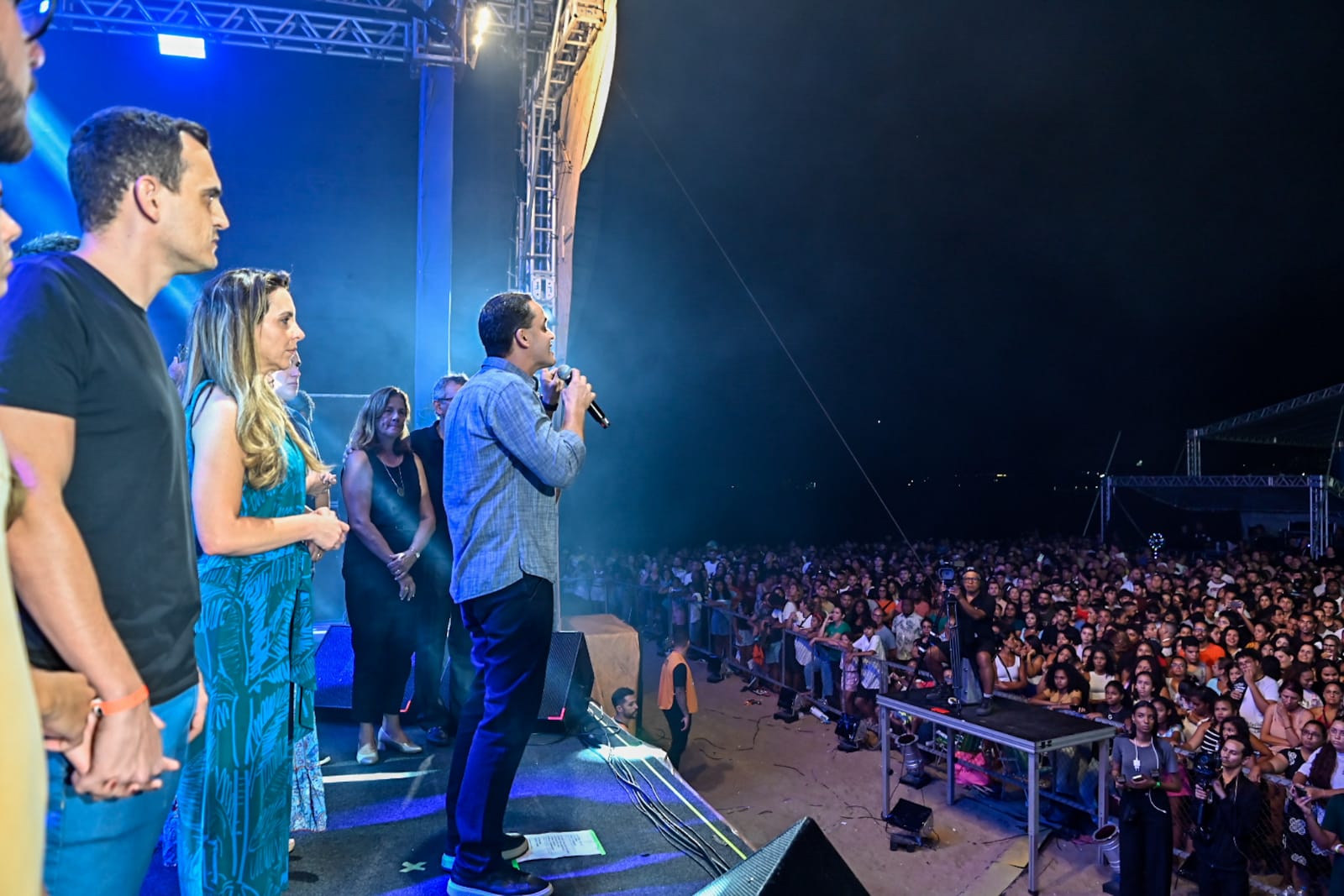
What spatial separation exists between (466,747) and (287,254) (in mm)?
8155

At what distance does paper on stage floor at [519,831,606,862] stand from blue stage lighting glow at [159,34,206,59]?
8.05 metres

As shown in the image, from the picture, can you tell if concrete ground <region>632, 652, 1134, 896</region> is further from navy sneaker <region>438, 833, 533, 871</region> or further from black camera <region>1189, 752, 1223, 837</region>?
navy sneaker <region>438, 833, 533, 871</region>

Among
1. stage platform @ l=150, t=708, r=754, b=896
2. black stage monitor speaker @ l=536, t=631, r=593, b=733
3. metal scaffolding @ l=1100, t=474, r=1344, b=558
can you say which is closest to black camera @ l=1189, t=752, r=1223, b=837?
stage platform @ l=150, t=708, r=754, b=896

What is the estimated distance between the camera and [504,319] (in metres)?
2.31

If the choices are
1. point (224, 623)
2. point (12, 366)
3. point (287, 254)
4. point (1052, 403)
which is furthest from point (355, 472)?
point (1052, 403)

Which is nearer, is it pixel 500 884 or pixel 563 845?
pixel 500 884

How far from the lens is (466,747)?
234 cm

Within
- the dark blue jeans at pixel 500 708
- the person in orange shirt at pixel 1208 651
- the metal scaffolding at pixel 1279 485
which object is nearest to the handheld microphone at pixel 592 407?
the dark blue jeans at pixel 500 708

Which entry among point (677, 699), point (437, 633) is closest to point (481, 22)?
point (437, 633)

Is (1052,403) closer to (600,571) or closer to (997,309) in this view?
(997,309)

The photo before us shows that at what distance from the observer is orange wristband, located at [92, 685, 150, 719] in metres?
0.91

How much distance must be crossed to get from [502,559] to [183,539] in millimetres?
1097

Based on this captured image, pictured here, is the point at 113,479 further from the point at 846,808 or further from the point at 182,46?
the point at 182,46

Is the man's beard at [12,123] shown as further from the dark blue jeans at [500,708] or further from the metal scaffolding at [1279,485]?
the metal scaffolding at [1279,485]
